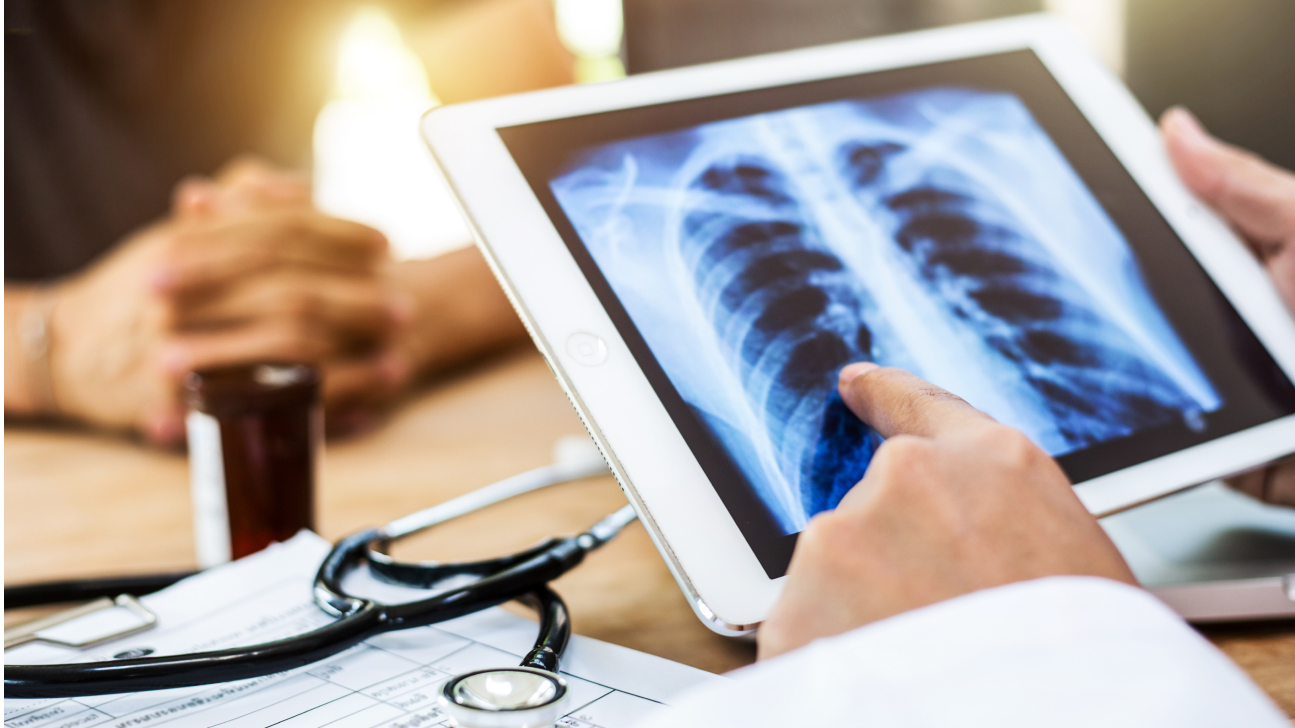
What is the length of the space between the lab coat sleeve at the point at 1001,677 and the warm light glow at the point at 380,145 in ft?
3.76

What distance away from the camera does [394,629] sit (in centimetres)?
35

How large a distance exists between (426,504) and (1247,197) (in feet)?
1.73

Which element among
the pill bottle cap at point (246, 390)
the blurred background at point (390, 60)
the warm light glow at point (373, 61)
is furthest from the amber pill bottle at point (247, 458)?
the warm light glow at point (373, 61)

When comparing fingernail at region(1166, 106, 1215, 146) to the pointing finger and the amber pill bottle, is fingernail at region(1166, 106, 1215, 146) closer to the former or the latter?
the pointing finger

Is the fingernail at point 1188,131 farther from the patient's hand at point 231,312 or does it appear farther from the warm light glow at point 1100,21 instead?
the warm light glow at point 1100,21

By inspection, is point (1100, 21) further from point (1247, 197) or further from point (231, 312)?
point (231, 312)

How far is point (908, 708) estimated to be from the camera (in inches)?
9.0

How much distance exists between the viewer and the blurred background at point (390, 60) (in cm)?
106

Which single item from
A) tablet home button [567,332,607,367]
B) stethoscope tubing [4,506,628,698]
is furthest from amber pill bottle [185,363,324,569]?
tablet home button [567,332,607,367]

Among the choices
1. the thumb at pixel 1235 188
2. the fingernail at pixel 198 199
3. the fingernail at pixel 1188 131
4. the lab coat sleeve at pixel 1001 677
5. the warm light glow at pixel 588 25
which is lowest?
the lab coat sleeve at pixel 1001 677

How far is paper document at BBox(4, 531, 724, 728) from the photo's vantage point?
1.06ft

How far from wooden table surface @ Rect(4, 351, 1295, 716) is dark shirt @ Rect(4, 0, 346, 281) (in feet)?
1.64

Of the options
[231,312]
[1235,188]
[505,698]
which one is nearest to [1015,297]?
[1235,188]

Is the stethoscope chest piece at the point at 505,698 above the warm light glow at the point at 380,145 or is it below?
below
